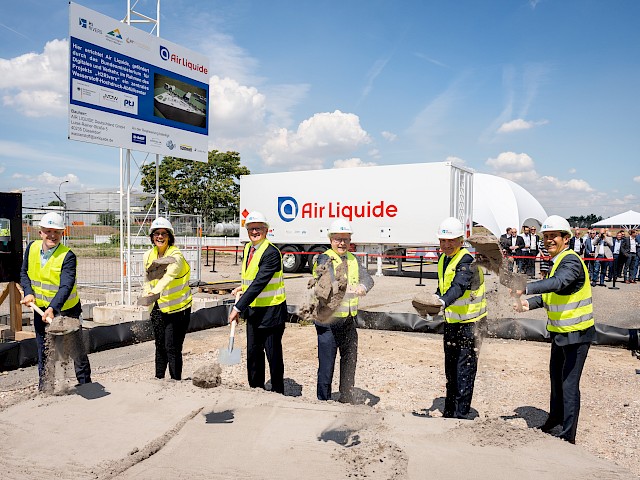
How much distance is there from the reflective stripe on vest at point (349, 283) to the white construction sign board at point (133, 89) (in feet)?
19.2

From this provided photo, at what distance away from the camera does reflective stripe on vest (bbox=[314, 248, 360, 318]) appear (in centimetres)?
448

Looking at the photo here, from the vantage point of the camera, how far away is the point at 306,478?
2996 mm

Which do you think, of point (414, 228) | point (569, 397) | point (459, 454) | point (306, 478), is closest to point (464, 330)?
point (569, 397)

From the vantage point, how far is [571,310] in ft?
13.0

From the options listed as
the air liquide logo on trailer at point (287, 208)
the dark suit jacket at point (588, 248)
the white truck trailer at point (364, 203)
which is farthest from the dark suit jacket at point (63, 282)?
the dark suit jacket at point (588, 248)

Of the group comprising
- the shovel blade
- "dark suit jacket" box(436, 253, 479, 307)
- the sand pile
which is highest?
"dark suit jacket" box(436, 253, 479, 307)

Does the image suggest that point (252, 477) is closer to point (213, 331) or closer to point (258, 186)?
point (213, 331)

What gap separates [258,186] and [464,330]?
15799 mm

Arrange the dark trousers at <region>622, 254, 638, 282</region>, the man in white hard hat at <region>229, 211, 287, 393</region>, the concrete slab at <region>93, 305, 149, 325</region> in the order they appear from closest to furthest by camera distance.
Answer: the man in white hard hat at <region>229, 211, 287, 393</region> < the concrete slab at <region>93, 305, 149, 325</region> < the dark trousers at <region>622, 254, 638, 282</region>

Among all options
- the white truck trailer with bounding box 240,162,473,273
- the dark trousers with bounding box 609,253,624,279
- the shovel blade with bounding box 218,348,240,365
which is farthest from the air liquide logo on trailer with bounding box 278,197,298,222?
Answer: the shovel blade with bounding box 218,348,240,365

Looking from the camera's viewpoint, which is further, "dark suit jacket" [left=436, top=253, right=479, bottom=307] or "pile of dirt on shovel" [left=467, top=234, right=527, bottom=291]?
"pile of dirt on shovel" [left=467, top=234, right=527, bottom=291]

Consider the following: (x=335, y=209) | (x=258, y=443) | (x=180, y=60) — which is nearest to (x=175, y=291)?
(x=258, y=443)

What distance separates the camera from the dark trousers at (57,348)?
15.4 feet

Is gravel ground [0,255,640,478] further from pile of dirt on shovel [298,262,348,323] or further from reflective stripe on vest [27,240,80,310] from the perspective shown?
reflective stripe on vest [27,240,80,310]
